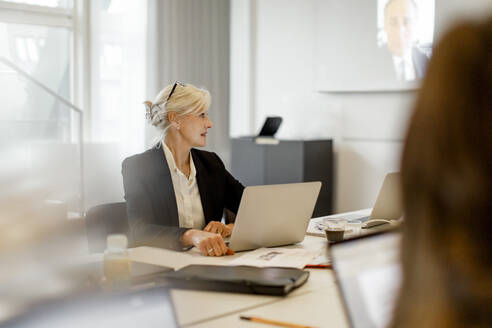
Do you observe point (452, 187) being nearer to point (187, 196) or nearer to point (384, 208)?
point (384, 208)

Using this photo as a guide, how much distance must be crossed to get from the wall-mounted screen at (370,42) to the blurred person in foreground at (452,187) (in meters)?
4.05

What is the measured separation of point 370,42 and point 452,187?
14.8ft

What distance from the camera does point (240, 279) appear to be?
5.57 ft

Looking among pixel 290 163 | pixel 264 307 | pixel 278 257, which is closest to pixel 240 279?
pixel 264 307

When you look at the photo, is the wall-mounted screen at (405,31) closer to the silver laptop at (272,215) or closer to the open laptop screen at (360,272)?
the silver laptop at (272,215)

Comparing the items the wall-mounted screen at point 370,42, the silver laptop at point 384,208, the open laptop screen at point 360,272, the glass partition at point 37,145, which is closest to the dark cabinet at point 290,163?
the wall-mounted screen at point 370,42

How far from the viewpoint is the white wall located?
4.84m

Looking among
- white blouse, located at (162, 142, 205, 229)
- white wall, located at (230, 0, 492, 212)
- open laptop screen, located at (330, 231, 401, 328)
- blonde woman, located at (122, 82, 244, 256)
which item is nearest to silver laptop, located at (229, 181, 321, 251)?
blonde woman, located at (122, 82, 244, 256)

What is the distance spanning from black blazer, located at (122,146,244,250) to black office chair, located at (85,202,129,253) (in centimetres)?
13

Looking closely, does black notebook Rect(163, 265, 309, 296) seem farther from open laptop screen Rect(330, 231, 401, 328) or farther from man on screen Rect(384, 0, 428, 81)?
man on screen Rect(384, 0, 428, 81)

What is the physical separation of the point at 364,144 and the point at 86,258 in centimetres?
325

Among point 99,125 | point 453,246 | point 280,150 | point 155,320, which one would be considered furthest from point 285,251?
point 99,125

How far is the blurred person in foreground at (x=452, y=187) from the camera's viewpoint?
437mm

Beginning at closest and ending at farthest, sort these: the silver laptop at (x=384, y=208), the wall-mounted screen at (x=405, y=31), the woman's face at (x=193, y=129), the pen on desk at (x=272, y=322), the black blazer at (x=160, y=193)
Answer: the pen on desk at (x=272, y=322)
the black blazer at (x=160, y=193)
the silver laptop at (x=384, y=208)
the woman's face at (x=193, y=129)
the wall-mounted screen at (x=405, y=31)
